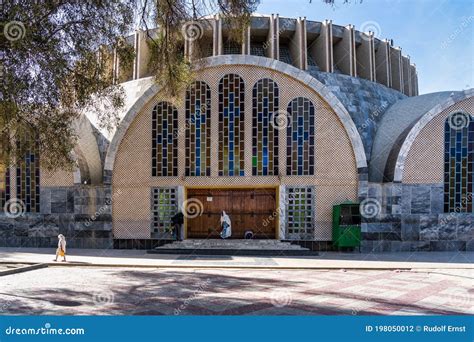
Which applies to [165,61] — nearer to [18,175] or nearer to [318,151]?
[318,151]

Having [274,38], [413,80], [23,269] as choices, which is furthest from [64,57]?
[413,80]

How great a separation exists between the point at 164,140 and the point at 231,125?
3337 millimetres

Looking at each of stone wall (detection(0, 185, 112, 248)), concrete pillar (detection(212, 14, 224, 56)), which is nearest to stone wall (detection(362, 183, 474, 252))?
concrete pillar (detection(212, 14, 224, 56))

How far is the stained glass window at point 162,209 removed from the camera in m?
18.4

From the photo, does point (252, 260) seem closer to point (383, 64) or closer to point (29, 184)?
point (29, 184)

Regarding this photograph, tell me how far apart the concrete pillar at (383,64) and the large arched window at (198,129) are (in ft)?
44.6

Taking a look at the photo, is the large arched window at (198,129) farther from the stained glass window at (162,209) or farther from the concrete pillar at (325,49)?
the concrete pillar at (325,49)

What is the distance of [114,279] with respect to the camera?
11.1 meters

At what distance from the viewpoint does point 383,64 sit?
26.2m

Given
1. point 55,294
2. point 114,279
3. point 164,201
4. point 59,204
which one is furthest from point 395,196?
point 59,204

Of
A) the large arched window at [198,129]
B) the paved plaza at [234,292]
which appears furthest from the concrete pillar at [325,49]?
the paved plaza at [234,292]

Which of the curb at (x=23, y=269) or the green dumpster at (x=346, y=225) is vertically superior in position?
the green dumpster at (x=346, y=225)

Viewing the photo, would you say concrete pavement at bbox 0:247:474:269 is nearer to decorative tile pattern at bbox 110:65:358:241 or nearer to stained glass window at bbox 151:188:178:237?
stained glass window at bbox 151:188:178:237

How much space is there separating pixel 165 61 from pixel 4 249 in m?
12.4
